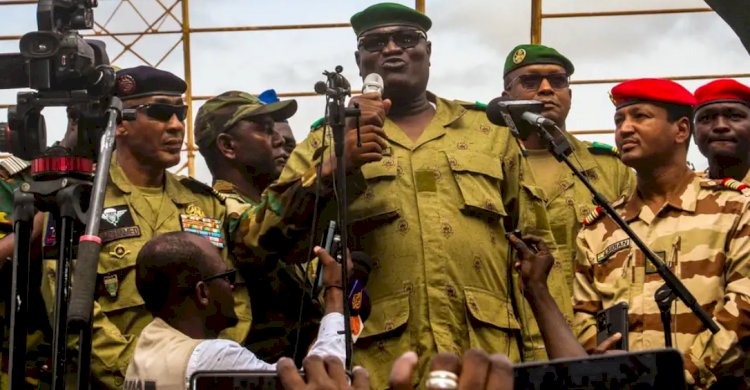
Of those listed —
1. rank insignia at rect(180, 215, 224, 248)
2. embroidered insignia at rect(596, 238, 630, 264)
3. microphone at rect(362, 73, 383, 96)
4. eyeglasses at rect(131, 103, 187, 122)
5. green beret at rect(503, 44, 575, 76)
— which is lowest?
embroidered insignia at rect(596, 238, 630, 264)

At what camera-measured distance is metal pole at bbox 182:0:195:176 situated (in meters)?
11.5

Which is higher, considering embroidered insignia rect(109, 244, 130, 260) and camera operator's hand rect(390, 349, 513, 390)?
embroidered insignia rect(109, 244, 130, 260)

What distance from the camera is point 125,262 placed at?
502 centimetres

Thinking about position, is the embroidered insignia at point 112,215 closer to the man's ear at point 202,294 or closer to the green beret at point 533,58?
the man's ear at point 202,294

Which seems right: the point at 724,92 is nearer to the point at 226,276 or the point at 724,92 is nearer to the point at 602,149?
the point at 602,149

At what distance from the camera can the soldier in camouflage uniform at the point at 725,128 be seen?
20.0 ft

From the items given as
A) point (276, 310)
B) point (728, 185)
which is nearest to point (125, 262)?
point (276, 310)

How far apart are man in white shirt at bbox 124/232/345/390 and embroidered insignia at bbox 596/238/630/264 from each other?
4.29 ft

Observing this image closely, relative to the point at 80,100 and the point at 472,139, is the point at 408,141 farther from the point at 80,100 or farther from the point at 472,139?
the point at 80,100

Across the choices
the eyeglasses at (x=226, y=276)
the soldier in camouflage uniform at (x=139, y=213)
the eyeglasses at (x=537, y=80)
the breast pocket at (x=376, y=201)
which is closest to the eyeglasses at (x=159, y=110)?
the soldier in camouflage uniform at (x=139, y=213)

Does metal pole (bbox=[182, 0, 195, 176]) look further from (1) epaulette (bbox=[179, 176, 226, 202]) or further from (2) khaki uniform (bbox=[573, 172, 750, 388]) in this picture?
(2) khaki uniform (bbox=[573, 172, 750, 388])

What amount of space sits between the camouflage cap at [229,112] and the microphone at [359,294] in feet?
5.13

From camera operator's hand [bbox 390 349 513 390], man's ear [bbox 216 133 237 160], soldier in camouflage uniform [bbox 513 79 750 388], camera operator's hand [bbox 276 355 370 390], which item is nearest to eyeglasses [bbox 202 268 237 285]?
soldier in camouflage uniform [bbox 513 79 750 388]

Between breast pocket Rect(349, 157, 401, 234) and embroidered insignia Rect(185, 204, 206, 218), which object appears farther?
embroidered insignia Rect(185, 204, 206, 218)
